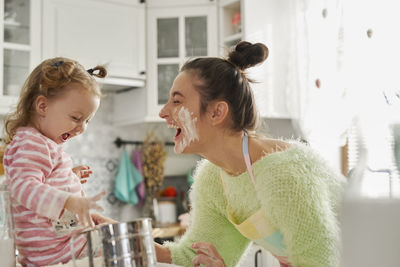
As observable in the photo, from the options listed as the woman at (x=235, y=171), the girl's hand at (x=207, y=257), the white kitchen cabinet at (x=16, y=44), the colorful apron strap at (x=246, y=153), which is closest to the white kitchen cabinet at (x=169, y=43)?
the white kitchen cabinet at (x=16, y=44)

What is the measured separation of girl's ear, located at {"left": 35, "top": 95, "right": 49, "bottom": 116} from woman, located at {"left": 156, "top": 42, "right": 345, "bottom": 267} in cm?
37

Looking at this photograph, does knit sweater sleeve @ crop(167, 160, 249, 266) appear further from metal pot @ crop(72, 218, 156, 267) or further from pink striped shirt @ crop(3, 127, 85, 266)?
metal pot @ crop(72, 218, 156, 267)

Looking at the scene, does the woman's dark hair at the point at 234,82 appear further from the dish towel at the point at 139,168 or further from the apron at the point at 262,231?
the dish towel at the point at 139,168

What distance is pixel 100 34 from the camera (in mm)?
3117

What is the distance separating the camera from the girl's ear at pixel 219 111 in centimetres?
138

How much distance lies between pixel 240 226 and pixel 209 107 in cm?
34

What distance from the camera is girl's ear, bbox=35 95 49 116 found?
44.1 inches

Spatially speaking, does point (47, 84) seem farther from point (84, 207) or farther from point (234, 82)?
point (234, 82)

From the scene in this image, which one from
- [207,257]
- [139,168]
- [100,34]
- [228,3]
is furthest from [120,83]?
[207,257]

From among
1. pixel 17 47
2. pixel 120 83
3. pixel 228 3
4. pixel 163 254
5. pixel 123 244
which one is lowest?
pixel 163 254

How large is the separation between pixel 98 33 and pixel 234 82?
1.95 meters

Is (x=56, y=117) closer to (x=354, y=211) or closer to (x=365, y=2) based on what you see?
(x=354, y=211)

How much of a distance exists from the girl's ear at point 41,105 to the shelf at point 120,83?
6.33ft

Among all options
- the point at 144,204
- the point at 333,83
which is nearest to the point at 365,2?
the point at 333,83
